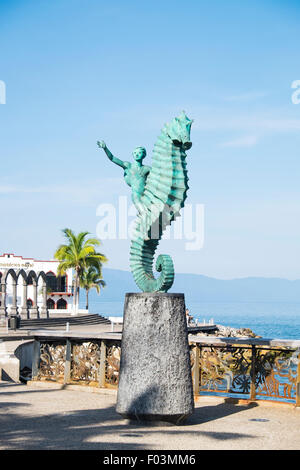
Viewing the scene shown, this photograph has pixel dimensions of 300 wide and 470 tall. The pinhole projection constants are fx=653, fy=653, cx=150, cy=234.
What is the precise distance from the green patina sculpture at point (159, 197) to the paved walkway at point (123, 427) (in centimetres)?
202

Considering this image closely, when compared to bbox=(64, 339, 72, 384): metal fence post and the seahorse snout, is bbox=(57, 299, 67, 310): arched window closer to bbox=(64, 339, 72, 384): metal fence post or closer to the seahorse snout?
bbox=(64, 339, 72, 384): metal fence post

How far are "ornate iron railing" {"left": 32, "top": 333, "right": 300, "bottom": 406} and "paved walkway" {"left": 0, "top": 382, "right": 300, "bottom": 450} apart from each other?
0.37 meters

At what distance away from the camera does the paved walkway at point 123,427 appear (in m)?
7.67

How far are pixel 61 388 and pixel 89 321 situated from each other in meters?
43.4

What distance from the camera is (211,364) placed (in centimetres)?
1151

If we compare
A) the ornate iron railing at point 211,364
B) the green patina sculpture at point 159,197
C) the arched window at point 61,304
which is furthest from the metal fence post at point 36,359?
the arched window at point 61,304

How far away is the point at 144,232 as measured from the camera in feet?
32.6

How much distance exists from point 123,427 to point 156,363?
958 mm

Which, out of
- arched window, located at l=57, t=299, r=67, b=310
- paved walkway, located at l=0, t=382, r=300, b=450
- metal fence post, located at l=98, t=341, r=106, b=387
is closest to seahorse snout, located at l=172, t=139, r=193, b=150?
paved walkway, located at l=0, t=382, r=300, b=450

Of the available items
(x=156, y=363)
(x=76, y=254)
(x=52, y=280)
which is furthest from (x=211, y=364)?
(x=52, y=280)

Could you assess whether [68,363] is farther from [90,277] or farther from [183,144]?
[90,277]

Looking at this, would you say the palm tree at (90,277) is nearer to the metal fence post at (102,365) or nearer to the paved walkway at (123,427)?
the metal fence post at (102,365)
